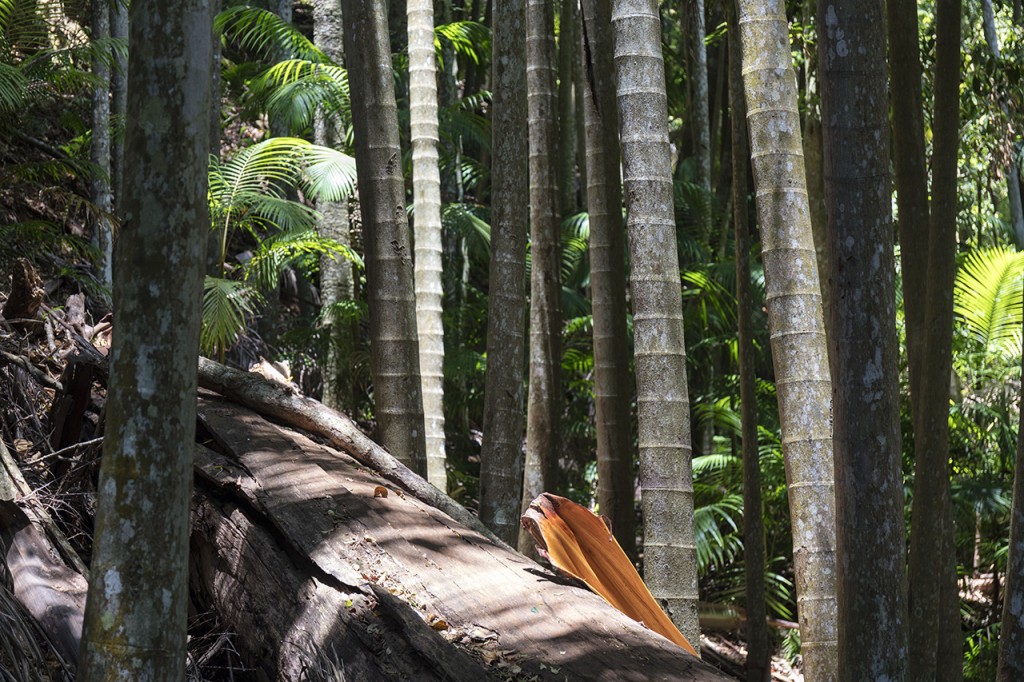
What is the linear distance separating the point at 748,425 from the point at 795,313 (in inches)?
71.9

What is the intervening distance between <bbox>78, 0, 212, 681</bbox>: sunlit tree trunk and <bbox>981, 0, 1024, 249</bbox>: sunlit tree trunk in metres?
8.29

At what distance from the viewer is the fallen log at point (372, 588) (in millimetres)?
2627

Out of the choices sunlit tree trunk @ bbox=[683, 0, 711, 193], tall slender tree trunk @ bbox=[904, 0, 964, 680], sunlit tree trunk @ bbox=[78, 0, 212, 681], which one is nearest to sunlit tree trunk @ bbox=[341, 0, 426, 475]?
tall slender tree trunk @ bbox=[904, 0, 964, 680]

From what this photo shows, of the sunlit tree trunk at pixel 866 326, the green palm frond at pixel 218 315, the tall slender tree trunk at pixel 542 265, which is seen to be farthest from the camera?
the green palm frond at pixel 218 315

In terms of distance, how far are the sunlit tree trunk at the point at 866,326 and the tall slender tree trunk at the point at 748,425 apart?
324 centimetres

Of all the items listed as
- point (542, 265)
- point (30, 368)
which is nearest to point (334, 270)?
point (542, 265)

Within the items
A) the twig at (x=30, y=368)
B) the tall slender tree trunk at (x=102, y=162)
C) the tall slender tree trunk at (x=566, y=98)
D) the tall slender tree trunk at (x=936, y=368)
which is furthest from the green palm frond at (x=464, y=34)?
the tall slender tree trunk at (x=936, y=368)

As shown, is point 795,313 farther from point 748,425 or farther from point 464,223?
point 464,223

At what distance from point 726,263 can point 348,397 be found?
430 cm

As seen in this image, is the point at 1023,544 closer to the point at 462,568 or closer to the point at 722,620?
the point at 462,568

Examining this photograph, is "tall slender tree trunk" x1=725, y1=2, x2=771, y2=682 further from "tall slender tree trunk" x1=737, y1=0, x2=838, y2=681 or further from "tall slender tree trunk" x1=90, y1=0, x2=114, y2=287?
"tall slender tree trunk" x1=90, y1=0, x2=114, y2=287

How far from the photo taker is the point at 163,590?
204 cm

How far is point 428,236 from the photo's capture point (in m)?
5.64

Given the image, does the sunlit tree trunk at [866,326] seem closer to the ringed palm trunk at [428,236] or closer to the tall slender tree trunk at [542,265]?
the tall slender tree trunk at [542,265]
